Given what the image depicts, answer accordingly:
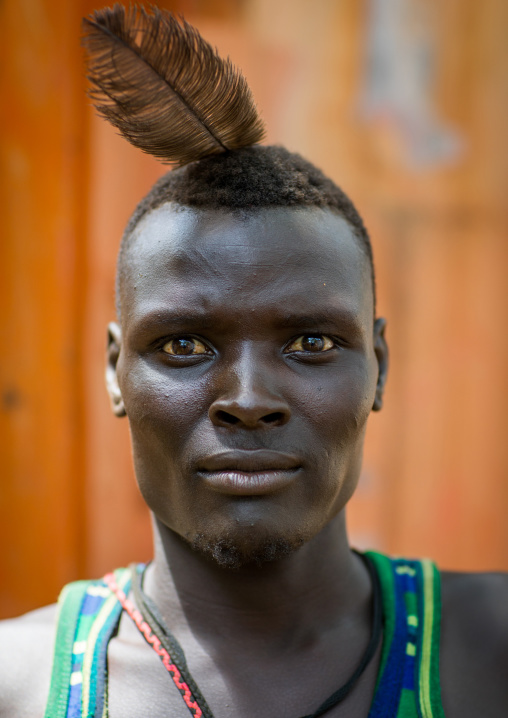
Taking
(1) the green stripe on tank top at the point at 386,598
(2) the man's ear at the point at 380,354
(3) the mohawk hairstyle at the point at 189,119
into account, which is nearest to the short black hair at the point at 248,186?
(3) the mohawk hairstyle at the point at 189,119

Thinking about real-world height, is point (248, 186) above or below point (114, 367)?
above

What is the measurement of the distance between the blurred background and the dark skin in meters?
1.03

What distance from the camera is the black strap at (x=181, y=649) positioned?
1624mm

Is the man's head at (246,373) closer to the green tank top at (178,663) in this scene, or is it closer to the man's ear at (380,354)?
the man's ear at (380,354)

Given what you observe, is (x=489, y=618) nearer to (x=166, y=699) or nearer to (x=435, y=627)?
(x=435, y=627)

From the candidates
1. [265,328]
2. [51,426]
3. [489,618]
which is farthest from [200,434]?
[51,426]

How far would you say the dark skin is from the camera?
1.51 meters

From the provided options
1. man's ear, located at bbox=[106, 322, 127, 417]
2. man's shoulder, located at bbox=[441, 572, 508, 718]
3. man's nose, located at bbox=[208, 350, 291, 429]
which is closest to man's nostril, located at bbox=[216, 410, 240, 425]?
man's nose, located at bbox=[208, 350, 291, 429]

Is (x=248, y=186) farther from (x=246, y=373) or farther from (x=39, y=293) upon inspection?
(x=39, y=293)

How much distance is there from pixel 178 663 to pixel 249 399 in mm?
692

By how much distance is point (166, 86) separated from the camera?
1525mm

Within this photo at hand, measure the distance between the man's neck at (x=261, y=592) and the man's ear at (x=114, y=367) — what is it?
12.3 inches

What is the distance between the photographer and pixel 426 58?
2947 mm

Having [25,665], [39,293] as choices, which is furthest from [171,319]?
[39,293]
